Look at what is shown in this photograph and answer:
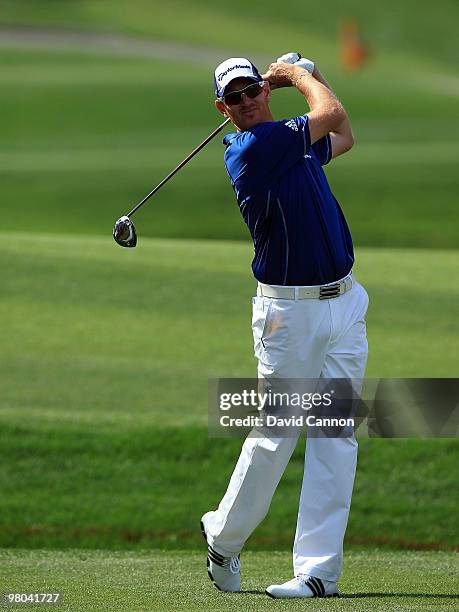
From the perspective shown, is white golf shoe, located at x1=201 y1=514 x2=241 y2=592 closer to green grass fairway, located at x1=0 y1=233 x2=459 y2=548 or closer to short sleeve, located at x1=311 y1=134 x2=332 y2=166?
short sleeve, located at x1=311 y1=134 x2=332 y2=166

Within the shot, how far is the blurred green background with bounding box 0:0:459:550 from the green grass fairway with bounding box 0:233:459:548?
1 centimetres

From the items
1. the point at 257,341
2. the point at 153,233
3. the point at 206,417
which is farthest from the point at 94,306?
the point at 153,233

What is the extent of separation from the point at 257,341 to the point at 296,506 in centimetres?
233

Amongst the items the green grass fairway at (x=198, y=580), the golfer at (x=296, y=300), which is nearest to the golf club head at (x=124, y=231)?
the golfer at (x=296, y=300)

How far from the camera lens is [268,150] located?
442 cm

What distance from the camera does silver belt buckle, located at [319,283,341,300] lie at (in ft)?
14.9

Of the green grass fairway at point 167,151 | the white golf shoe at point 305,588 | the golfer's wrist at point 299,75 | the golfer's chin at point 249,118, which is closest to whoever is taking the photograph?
the white golf shoe at point 305,588

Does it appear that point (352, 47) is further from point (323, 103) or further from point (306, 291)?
point (306, 291)

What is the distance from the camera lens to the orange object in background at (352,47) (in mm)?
32062

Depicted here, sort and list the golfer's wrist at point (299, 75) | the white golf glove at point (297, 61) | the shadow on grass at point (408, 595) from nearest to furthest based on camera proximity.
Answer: the shadow on grass at point (408, 595) → the golfer's wrist at point (299, 75) → the white golf glove at point (297, 61)

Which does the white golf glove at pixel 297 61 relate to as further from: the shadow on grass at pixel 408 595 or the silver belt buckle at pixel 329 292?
the shadow on grass at pixel 408 595

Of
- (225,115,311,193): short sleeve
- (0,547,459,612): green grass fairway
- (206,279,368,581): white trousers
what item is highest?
(225,115,311,193): short sleeve

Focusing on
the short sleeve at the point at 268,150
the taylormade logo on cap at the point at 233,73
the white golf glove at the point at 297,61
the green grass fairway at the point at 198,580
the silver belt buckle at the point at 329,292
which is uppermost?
the white golf glove at the point at 297,61

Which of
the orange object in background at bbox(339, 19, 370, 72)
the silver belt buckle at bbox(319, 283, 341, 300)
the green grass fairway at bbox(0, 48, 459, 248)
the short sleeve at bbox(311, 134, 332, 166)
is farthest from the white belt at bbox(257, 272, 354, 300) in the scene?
the orange object in background at bbox(339, 19, 370, 72)
